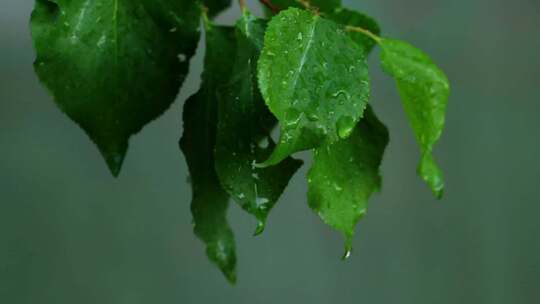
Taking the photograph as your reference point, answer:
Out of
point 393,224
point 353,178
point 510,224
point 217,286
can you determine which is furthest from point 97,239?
point 510,224

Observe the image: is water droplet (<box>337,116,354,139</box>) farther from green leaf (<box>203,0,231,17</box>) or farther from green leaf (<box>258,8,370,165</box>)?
green leaf (<box>203,0,231,17</box>)

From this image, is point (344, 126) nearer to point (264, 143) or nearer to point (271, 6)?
point (264, 143)

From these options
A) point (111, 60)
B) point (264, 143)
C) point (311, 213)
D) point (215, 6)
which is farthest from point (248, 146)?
point (311, 213)

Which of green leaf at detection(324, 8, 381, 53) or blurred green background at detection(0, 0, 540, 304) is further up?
green leaf at detection(324, 8, 381, 53)

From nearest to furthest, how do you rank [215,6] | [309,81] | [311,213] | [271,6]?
[309,81] → [271,6] → [215,6] → [311,213]

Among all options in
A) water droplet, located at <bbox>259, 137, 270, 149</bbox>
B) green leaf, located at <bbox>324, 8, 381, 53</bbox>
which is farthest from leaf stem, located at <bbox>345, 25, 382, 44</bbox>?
water droplet, located at <bbox>259, 137, 270, 149</bbox>

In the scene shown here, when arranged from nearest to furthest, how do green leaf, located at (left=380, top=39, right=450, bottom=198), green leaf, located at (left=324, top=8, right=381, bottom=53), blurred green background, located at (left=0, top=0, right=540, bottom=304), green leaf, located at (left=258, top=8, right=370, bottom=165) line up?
1. green leaf, located at (left=258, top=8, right=370, bottom=165)
2. green leaf, located at (left=380, top=39, right=450, bottom=198)
3. green leaf, located at (left=324, top=8, right=381, bottom=53)
4. blurred green background, located at (left=0, top=0, right=540, bottom=304)

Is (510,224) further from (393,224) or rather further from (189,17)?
(189,17)
